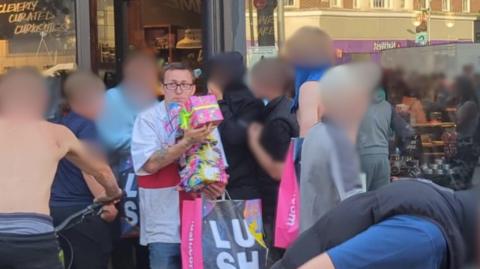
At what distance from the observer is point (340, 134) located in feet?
5.34

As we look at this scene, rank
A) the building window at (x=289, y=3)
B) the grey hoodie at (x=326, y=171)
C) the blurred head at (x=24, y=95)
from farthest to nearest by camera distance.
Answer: the building window at (x=289, y=3) → the blurred head at (x=24, y=95) → the grey hoodie at (x=326, y=171)

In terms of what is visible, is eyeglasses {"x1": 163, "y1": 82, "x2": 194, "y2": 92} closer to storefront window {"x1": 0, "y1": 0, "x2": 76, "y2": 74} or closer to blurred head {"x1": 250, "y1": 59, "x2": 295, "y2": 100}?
blurred head {"x1": 250, "y1": 59, "x2": 295, "y2": 100}

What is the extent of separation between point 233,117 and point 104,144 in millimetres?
610

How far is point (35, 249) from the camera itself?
2.84 meters

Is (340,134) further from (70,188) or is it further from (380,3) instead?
(70,188)

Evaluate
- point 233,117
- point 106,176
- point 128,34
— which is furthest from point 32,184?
point 128,34

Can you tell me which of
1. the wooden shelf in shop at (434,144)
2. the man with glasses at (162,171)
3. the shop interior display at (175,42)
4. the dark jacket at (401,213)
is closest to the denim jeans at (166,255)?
the man with glasses at (162,171)

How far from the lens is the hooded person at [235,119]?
3314 mm

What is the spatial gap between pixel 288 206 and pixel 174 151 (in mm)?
585

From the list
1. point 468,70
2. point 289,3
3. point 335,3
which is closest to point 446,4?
point 289,3

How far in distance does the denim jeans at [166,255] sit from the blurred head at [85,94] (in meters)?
0.65

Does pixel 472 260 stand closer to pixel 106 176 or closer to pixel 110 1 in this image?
pixel 106 176

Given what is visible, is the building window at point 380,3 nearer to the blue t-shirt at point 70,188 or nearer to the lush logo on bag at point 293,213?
the lush logo on bag at point 293,213

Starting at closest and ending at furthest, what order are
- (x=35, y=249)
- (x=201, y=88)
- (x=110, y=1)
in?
(x=35, y=249)
(x=201, y=88)
(x=110, y=1)
